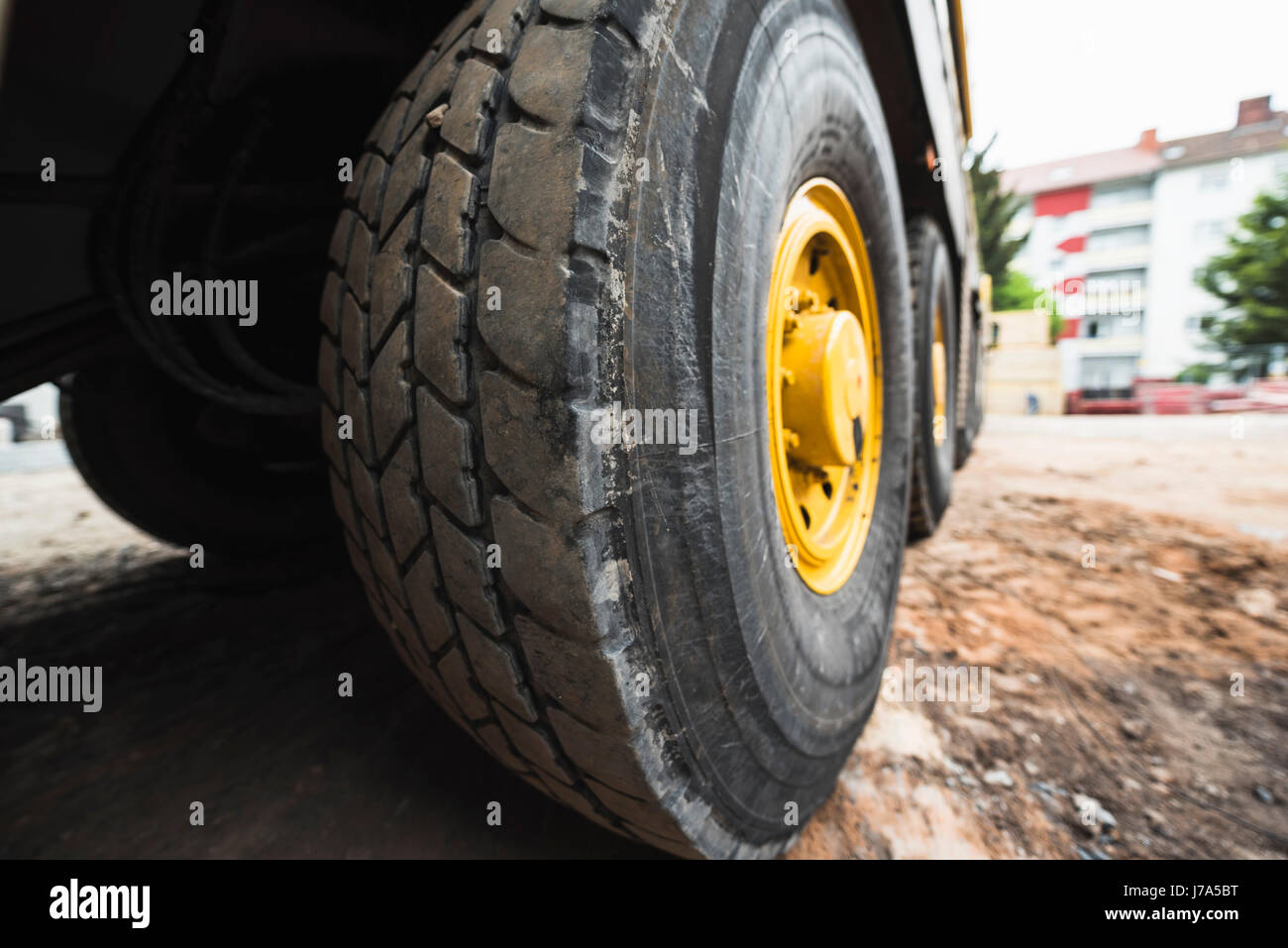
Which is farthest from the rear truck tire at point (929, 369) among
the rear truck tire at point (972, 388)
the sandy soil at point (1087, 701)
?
the rear truck tire at point (972, 388)

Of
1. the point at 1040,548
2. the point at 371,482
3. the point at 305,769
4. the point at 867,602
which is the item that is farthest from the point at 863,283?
the point at 1040,548

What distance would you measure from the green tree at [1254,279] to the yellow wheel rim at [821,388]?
2656 cm

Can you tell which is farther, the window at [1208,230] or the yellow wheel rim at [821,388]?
the window at [1208,230]

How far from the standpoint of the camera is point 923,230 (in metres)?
2.22

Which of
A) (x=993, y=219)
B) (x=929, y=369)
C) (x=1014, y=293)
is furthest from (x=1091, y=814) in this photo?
(x=1014, y=293)

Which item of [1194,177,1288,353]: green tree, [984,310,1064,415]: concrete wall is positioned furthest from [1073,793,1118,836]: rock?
[1194,177,1288,353]: green tree

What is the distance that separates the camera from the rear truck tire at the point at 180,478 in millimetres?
1892

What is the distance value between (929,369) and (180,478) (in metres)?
2.40

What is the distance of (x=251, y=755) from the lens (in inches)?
46.2

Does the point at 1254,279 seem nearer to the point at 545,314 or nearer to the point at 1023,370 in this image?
the point at 1023,370

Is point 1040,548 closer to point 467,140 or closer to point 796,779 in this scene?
point 796,779

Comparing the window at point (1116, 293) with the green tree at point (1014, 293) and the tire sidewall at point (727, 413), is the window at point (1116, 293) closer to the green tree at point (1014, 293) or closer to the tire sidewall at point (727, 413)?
the green tree at point (1014, 293)

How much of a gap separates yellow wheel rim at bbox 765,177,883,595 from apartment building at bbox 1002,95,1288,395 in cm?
2975

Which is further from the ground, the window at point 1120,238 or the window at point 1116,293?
the window at point 1120,238
